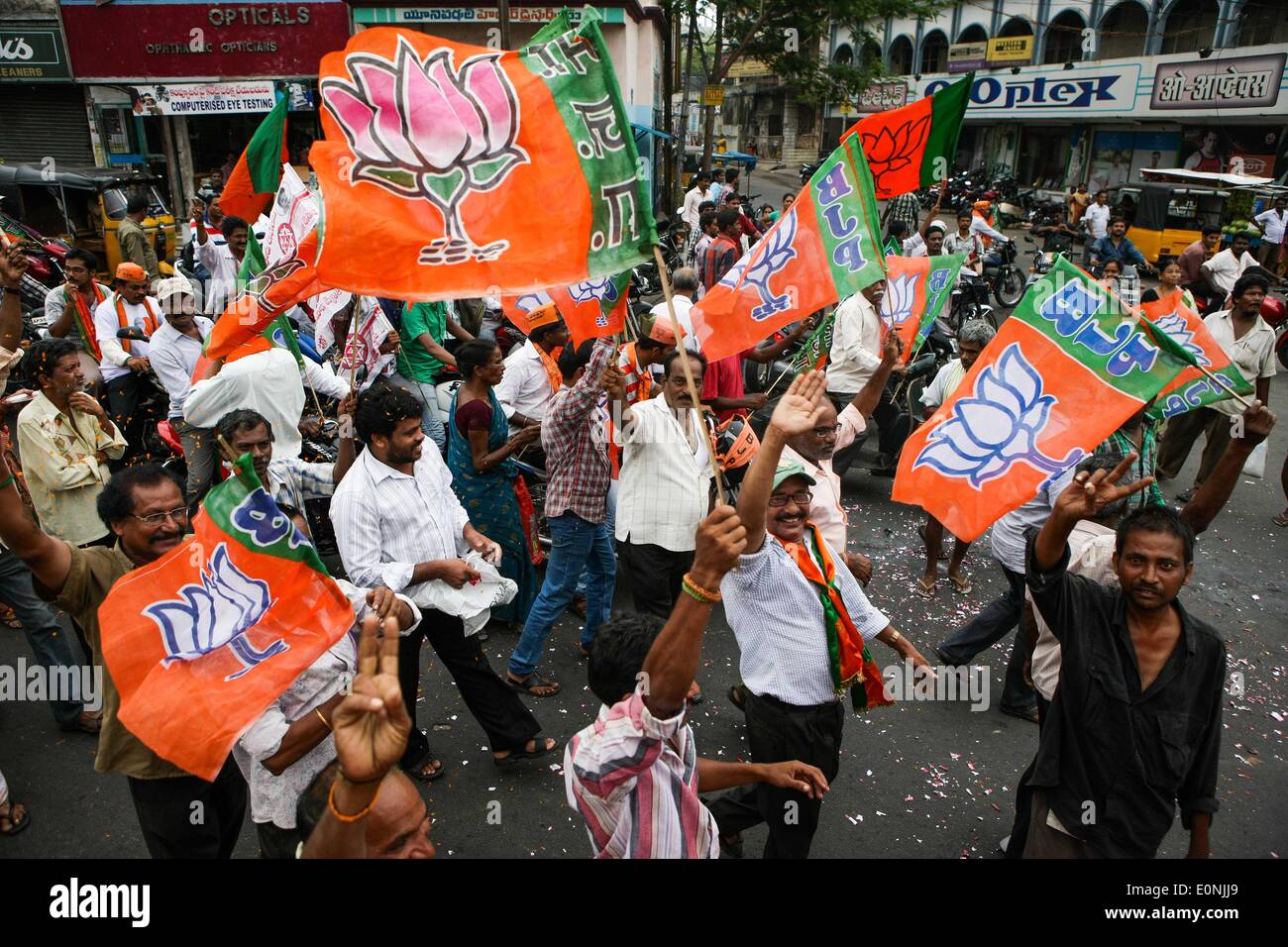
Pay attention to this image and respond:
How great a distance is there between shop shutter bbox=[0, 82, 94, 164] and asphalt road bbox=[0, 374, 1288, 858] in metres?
20.8

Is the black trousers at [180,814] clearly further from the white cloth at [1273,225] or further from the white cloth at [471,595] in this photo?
the white cloth at [1273,225]

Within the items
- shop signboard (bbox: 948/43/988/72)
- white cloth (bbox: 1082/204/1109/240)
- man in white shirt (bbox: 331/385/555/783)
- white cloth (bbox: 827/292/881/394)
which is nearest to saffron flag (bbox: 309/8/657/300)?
man in white shirt (bbox: 331/385/555/783)

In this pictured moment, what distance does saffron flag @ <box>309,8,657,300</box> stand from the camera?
2.24 metres

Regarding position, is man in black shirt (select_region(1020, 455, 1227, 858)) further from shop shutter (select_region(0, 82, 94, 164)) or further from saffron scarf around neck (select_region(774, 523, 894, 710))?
shop shutter (select_region(0, 82, 94, 164))

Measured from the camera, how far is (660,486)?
4168mm

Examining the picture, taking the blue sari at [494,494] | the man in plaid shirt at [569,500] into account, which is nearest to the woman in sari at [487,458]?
the blue sari at [494,494]

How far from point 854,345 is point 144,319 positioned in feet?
18.0

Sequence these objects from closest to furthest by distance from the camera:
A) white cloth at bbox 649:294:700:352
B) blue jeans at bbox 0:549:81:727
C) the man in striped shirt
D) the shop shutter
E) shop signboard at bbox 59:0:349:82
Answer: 1. the man in striped shirt
2. blue jeans at bbox 0:549:81:727
3. white cloth at bbox 649:294:700:352
4. shop signboard at bbox 59:0:349:82
5. the shop shutter

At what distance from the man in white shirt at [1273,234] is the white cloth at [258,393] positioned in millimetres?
18831

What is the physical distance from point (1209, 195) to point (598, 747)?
2122 cm

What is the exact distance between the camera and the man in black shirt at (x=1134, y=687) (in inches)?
97.4

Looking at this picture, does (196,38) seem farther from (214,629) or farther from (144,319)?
(214,629)

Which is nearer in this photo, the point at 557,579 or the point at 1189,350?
the point at 1189,350

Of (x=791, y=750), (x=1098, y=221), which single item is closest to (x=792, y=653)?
(x=791, y=750)
